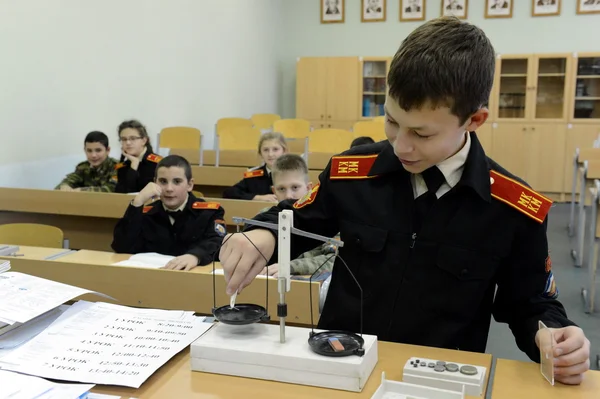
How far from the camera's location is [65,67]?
452cm

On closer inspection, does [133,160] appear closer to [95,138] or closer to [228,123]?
[95,138]

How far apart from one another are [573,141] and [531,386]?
769 centimetres

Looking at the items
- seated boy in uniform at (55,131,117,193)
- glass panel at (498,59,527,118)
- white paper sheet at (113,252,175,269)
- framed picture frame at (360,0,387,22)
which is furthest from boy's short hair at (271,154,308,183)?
framed picture frame at (360,0,387,22)

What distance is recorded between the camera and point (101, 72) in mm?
4961

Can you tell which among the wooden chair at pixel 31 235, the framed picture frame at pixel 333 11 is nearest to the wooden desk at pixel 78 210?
the wooden chair at pixel 31 235

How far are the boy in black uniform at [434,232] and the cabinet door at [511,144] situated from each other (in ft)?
24.1

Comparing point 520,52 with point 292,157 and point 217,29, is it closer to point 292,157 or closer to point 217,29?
point 217,29

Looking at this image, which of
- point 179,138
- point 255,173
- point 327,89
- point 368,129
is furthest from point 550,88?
point 255,173

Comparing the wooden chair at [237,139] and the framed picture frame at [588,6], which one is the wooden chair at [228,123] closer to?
the wooden chair at [237,139]

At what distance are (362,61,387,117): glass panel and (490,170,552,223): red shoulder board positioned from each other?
7.78 m

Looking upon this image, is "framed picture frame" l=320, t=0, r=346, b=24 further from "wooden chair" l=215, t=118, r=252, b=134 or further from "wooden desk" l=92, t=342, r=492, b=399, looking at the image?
"wooden desk" l=92, t=342, r=492, b=399

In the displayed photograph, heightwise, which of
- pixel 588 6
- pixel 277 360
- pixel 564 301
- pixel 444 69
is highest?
pixel 588 6

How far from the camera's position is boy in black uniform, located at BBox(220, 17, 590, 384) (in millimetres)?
966

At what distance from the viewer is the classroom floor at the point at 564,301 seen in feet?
10.2
